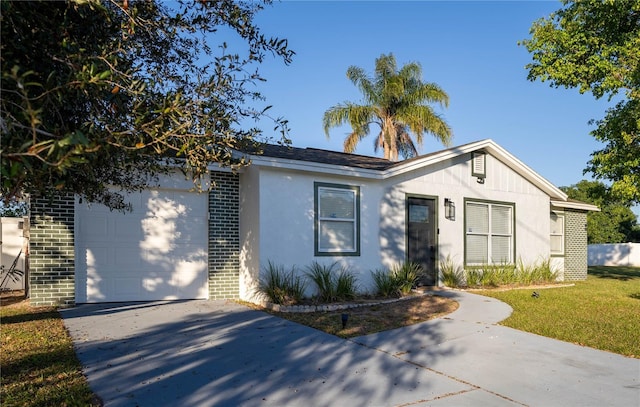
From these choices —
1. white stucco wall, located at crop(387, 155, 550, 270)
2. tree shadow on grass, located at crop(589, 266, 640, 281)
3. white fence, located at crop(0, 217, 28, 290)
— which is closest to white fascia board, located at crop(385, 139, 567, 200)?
white stucco wall, located at crop(387, 155, 550, 270)

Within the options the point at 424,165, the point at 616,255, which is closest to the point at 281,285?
the point at 424,165

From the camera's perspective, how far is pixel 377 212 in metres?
11.3

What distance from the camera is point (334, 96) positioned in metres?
24.2

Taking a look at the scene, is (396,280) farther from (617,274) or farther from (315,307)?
(617,274)

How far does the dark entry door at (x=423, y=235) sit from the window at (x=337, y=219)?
5.42ft

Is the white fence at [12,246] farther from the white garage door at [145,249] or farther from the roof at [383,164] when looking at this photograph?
the roof at [383,164]

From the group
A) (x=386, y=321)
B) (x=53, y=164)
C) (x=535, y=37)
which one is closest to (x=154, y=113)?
(x=53, y=164)

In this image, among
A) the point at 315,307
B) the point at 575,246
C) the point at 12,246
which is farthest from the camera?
the point at 575,246

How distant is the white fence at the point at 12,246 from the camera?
1210 cm

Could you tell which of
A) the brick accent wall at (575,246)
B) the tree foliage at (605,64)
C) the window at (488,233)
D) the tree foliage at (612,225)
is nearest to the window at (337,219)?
the window at (488,233)

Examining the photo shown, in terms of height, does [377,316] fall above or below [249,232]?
below

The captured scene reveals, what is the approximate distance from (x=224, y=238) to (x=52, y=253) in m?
3.28

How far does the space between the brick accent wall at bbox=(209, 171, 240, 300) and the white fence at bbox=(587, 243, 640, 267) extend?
27.7 metres

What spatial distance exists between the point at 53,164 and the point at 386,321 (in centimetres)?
642
